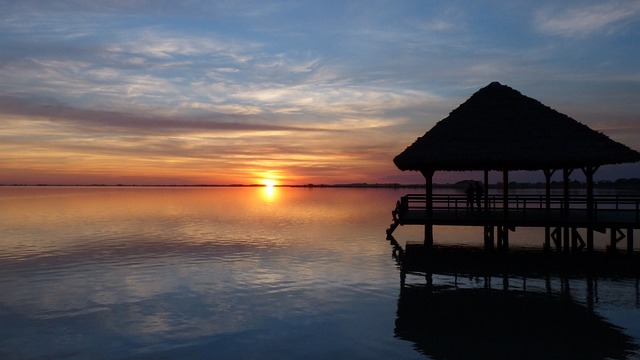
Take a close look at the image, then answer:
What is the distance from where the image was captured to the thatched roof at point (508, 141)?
2112 cm

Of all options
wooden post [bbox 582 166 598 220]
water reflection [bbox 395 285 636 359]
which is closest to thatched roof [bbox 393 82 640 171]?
wooden post [bbox 582 166 598 220]

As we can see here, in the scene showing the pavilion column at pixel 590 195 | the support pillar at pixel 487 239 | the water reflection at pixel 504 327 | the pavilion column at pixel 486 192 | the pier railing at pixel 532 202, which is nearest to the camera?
the water reflection at pixel 504 327

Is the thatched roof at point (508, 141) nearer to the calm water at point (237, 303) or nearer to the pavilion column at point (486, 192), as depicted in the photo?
the pavilion column at point (486, 192)

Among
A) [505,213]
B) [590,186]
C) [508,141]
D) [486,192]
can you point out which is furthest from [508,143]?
[590,186]

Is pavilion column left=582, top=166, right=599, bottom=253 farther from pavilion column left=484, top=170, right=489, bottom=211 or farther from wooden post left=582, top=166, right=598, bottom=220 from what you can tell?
pavilion column left=484, top=170, right=489, bottom=211

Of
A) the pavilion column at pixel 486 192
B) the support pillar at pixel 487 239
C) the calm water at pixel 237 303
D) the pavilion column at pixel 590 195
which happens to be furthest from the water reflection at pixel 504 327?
the support pillar at pixel 487 239

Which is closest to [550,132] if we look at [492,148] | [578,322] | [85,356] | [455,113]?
[492,148]

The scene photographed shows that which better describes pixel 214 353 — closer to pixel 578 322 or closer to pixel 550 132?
pixel 578 322

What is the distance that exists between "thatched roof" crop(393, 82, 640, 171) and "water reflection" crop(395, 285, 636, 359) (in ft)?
27.3

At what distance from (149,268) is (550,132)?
17785 mm

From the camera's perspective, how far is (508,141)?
22.2m

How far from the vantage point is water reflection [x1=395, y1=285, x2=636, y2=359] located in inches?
383

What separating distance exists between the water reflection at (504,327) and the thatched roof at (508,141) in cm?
832

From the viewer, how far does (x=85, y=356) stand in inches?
384
